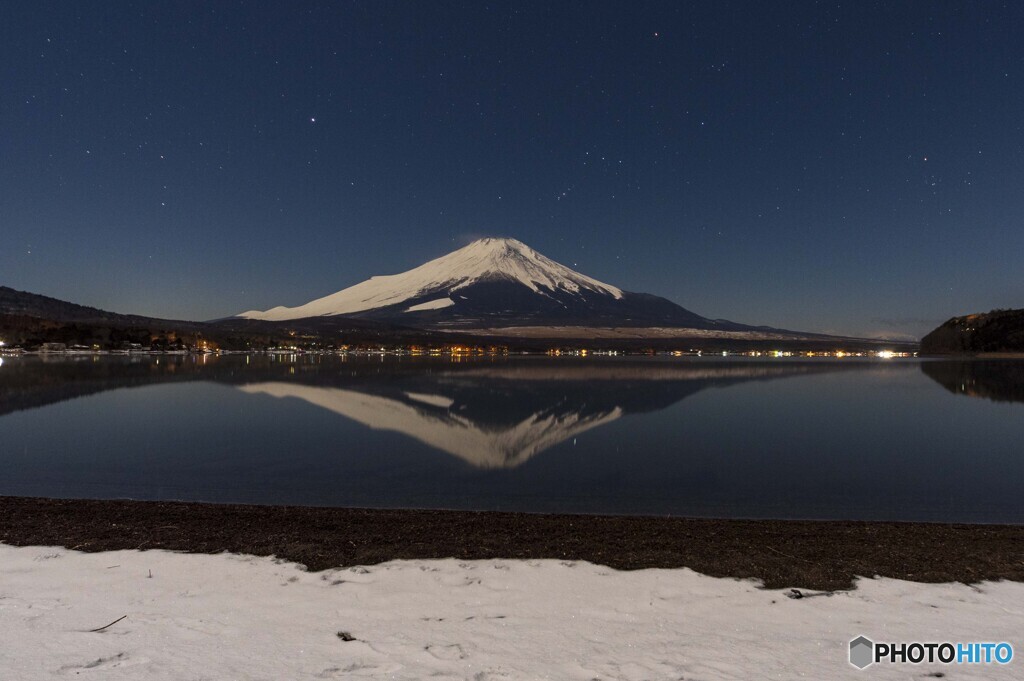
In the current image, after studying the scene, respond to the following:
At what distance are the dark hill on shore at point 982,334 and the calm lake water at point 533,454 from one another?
150 m

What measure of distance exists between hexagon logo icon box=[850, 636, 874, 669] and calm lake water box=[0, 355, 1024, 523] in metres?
5.18

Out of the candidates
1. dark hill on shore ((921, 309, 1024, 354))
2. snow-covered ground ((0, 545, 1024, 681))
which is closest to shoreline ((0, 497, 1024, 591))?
snow-covered ground ((0, 545, 1024, 681))

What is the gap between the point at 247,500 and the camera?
38.4ft

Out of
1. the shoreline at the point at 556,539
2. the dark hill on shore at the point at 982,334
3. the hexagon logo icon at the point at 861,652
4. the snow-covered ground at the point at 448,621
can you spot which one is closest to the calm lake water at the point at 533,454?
the shoreline at the point at 556,539

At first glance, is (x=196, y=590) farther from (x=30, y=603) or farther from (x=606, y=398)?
(x=606, y=398)

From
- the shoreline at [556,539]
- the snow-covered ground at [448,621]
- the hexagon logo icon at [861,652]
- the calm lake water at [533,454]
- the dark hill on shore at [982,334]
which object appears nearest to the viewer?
the snow-covered ground at [448,621]

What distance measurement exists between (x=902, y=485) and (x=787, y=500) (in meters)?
3.58

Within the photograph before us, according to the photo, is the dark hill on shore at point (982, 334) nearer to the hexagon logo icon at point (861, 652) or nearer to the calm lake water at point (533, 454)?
the calm lake water at point (533, 454)

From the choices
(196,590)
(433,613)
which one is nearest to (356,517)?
(196,590)

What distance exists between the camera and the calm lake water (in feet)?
39.7

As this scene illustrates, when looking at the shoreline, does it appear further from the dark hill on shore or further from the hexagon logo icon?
the dark hill on shore

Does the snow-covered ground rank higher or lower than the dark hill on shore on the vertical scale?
lower

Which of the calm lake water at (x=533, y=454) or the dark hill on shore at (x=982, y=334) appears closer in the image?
the calm lake water at (x=533, y=454)

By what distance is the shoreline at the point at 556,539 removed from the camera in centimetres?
755
